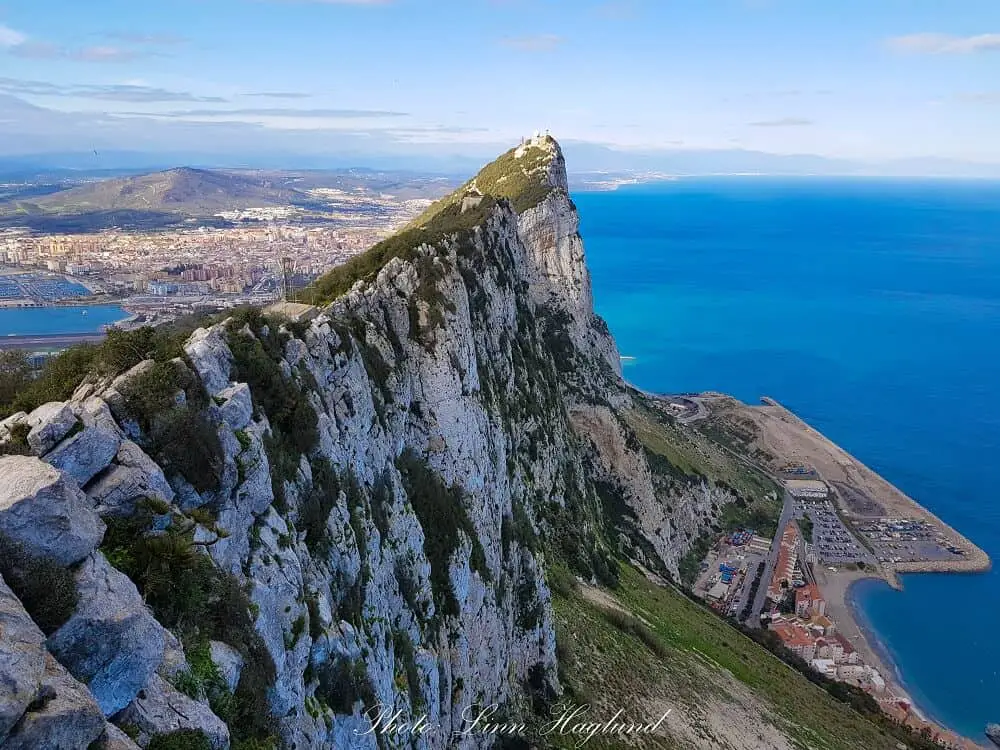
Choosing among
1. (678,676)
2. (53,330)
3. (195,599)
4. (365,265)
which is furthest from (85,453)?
(53,330)

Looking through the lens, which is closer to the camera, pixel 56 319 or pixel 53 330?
pixel 53 330

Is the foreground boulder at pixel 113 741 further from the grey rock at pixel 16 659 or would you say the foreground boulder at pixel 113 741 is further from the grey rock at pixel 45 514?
the grey rock at pixel 45 514

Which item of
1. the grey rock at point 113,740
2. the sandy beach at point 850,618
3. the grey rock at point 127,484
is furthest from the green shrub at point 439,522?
the sandy beach at point 850,618

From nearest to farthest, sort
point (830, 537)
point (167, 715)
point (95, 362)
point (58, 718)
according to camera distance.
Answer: point (58, 718) → point (167, 715) → point (95, 362) → point (830, 537)

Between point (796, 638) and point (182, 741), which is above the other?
point (182, 741)

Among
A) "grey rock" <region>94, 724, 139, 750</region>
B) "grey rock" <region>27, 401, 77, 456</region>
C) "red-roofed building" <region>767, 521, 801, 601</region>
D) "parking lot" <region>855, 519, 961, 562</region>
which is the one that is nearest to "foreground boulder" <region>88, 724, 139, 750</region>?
"grey rock" <region>94, 724, 139, 750</region>

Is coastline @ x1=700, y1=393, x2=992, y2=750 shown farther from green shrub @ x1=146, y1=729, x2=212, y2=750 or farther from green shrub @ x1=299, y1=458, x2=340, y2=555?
green shrub @ x1=146, y1=729, x2=212, y2=750

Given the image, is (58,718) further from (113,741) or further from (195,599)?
(195,599)
